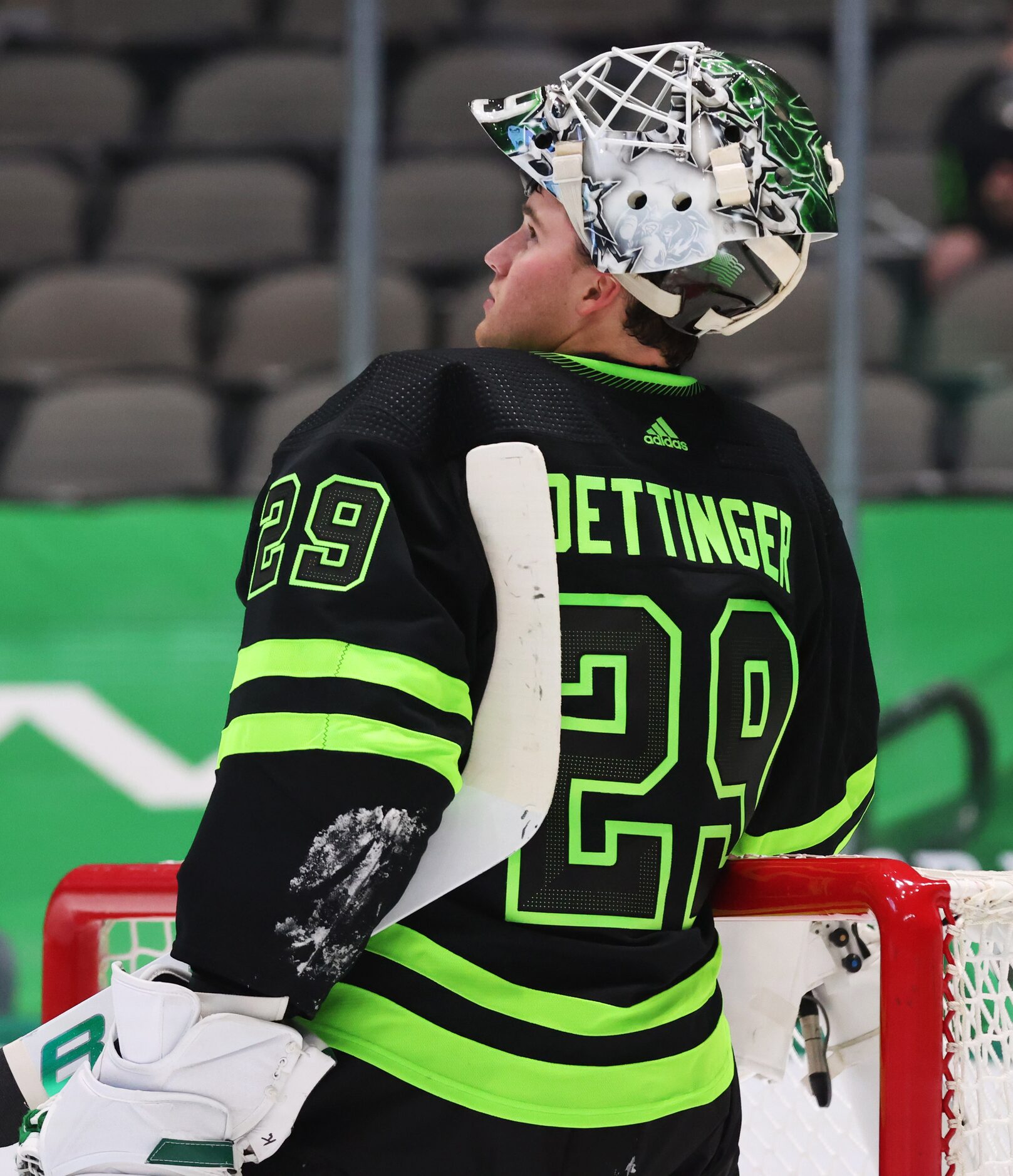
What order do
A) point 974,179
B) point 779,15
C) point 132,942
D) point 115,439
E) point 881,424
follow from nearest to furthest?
point 132,942 → point 881,424 → point 115,439 → point 974,179 → point 779,15

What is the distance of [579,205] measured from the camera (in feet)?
3.50

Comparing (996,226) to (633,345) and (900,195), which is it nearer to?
(900,195)

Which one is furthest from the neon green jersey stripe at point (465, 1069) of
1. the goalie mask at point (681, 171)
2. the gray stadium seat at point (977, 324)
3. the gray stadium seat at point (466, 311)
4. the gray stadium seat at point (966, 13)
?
the gray stadium seat at point (966, 13)

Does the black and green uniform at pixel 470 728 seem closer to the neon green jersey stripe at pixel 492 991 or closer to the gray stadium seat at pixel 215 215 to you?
the neon green jersey stripe at pixel 492 991

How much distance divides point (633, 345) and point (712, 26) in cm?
349

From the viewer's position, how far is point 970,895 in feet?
3.38

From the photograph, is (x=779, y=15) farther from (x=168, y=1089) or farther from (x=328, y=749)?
(x=168, y=1089)

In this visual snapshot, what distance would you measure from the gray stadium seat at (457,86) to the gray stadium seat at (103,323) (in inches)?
29.9

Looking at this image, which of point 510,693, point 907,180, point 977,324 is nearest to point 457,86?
point 907,180

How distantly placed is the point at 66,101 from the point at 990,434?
2921 mm

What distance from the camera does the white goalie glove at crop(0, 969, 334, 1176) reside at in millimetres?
856

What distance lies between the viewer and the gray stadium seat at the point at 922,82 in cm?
359

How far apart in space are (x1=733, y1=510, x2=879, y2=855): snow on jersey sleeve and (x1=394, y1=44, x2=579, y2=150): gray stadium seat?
2.90 metres

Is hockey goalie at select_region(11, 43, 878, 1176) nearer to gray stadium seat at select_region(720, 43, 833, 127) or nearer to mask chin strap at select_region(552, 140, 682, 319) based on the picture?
mask chin strap at select_region(552, 140, 682, 319)
